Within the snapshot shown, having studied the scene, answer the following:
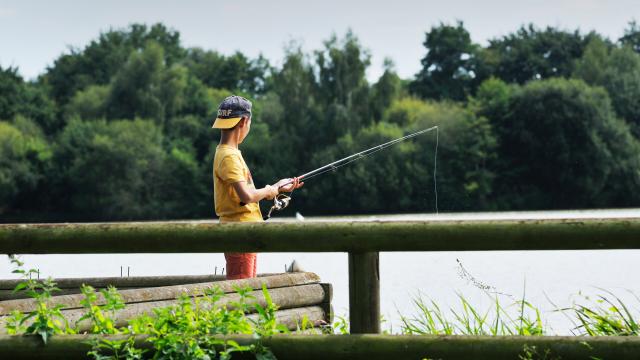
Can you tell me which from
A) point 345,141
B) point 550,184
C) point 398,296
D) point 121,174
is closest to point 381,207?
point 345,141

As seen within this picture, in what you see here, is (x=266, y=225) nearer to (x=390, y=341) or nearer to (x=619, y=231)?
(x=390, y=341)

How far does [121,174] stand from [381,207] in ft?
51.0

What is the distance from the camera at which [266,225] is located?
13.7 ft

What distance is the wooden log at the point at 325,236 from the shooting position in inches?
159

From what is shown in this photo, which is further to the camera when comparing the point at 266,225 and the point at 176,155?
the point at 176,155

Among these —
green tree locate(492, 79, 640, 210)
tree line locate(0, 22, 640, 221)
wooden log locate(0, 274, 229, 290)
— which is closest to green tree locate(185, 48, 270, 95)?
tree line locate(0, 22, 640, 221)

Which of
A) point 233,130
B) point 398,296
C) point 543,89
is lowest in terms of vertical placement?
point 398,296

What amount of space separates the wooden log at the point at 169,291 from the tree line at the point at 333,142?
5150 cm

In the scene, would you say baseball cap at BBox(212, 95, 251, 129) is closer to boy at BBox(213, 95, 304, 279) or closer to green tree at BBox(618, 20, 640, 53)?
boy at BBox(213, 95, 304, 279)

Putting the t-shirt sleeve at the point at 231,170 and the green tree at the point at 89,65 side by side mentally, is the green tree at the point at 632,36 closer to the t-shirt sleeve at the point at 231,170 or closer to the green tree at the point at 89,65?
the green tree at the point at 89,65

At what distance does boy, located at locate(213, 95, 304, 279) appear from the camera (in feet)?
18.2

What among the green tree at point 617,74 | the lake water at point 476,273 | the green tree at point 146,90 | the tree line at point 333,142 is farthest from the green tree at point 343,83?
the lake water at point 476,273

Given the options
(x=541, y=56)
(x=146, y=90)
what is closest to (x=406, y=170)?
(x=146, y=90)

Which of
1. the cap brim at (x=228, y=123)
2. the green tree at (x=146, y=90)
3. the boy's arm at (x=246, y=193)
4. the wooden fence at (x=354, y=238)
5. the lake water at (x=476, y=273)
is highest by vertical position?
the green tree at (x=146, y=90)
